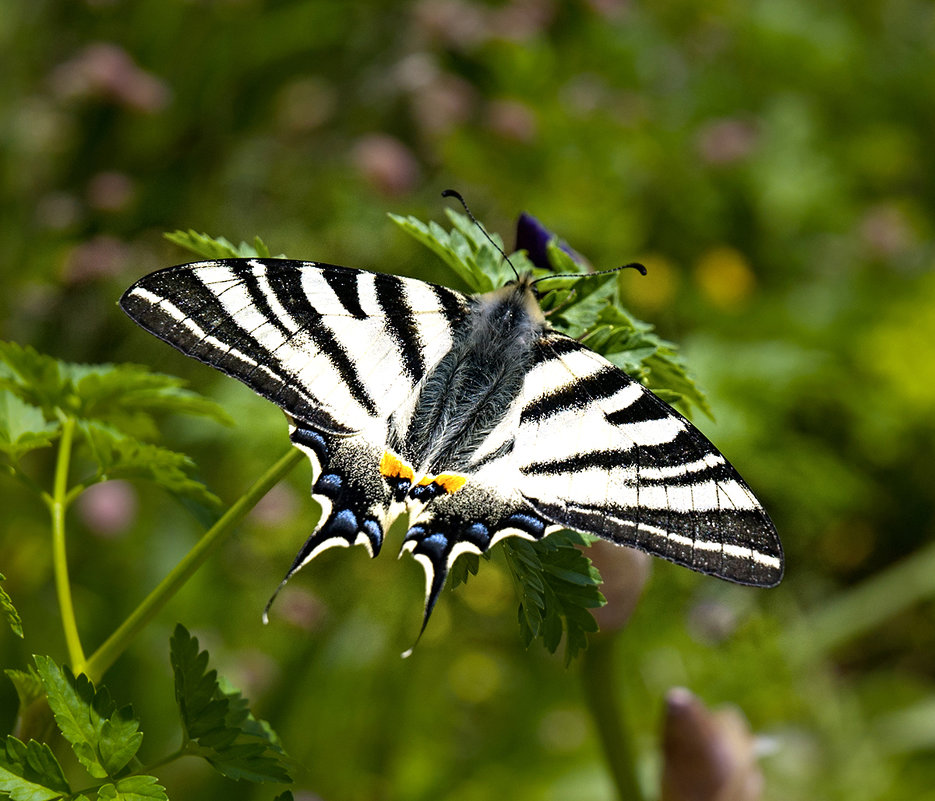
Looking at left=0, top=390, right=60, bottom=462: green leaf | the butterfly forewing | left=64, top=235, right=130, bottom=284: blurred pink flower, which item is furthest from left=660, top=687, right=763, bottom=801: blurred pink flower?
left=64, top=235, right=130, bottom=284: blurred pink flower

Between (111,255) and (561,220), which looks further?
(561,220)

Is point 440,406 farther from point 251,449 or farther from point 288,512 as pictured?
point 288,512

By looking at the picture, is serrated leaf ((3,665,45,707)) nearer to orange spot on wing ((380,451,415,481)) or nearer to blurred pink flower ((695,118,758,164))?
orange spot on wing ((380,451,415,481))

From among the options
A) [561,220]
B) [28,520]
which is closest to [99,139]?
[28,520]

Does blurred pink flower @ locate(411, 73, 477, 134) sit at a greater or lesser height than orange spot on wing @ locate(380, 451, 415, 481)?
greater

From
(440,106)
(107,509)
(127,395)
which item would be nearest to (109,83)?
(440,106)

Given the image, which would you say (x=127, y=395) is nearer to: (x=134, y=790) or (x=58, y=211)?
(x=134, y=790)
